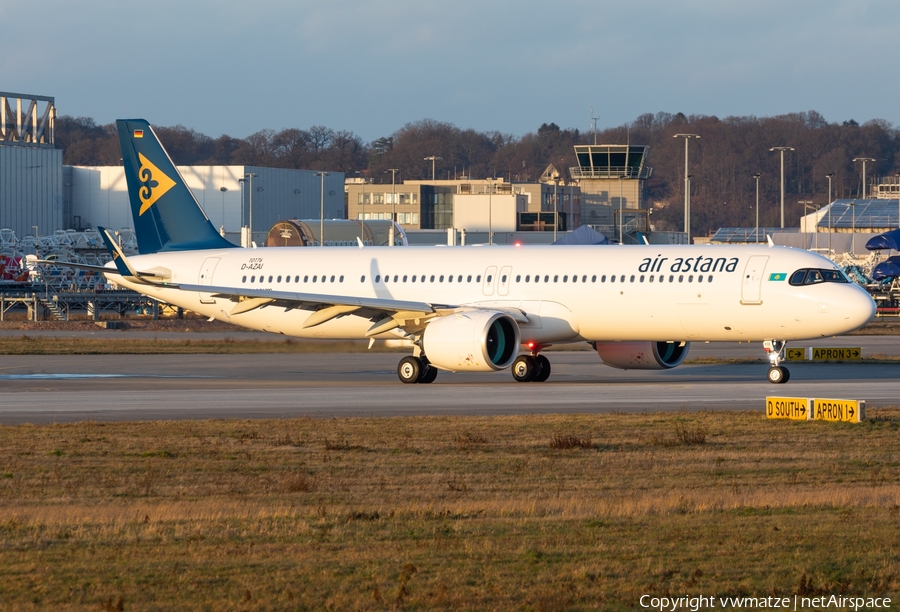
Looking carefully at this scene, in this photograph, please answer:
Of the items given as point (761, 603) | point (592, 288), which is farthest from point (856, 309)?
point (761, 603)

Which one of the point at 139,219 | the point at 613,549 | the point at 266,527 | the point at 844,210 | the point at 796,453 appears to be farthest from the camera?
the point at 844,210

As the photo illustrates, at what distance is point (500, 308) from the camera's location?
35.1 m

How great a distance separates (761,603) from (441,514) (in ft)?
17.2

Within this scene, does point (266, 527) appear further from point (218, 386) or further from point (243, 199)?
point (243, 199)

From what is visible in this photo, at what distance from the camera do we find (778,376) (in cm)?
3319

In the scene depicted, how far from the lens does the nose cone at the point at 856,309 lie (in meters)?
31.2

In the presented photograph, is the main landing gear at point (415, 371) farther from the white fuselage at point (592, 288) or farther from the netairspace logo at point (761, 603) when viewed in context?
the netairspace logo at point (761, 603)

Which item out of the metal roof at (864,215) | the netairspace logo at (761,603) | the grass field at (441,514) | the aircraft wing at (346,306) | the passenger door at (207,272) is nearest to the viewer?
the netairspace logo at (761,603)

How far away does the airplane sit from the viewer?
1272 inches

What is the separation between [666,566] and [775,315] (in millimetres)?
22112

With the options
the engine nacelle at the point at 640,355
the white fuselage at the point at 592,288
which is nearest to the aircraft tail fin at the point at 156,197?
the white fuselage at the point at 592,288

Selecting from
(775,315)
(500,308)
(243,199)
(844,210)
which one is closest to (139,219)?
(500,308)

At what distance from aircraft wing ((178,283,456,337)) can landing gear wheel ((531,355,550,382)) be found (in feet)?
10.2

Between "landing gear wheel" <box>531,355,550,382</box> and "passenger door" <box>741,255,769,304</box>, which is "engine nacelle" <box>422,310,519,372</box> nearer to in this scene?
"landing gear wheel" <box>531,355,550,382</box>
